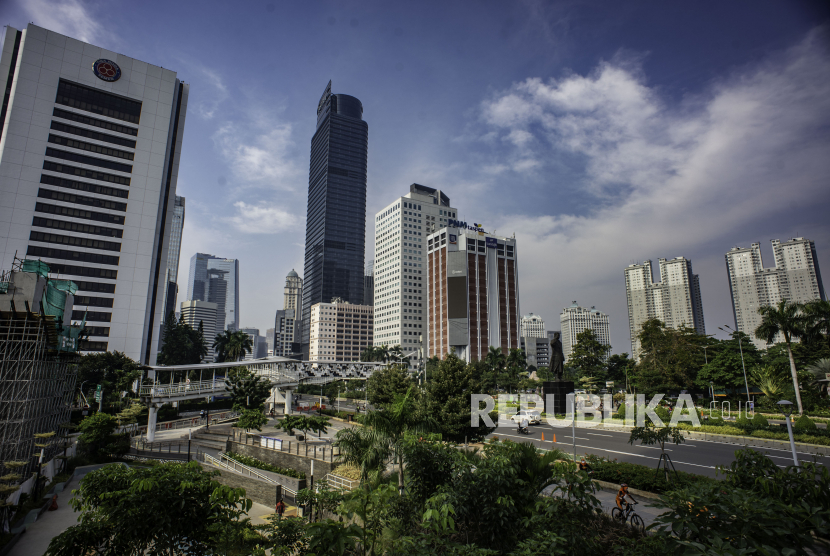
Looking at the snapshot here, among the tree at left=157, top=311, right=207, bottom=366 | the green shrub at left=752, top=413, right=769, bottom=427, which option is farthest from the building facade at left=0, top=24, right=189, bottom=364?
the green shrub at left=752, top=413, right=769, bottom=427

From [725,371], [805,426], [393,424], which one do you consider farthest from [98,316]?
[725,371]

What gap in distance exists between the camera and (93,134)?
7650cm

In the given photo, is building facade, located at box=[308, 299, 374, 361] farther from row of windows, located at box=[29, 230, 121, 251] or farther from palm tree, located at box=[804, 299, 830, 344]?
palm tree, located at box=[804, 299, 830, 344]

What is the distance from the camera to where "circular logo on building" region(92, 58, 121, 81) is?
78625 mm

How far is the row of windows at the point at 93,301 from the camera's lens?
6994cm

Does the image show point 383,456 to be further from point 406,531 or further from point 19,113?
point 19,113

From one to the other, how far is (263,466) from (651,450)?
25259 millimetres

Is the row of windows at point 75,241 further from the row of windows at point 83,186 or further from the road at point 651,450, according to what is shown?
the road at point 651,450

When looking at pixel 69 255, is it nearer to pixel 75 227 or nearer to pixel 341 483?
pixel 75 227

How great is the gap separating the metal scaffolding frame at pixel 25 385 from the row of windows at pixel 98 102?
67.3m

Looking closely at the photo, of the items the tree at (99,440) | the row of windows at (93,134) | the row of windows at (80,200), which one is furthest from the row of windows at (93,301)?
the tree at (99,440)

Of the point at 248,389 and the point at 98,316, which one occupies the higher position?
the point at 98,316

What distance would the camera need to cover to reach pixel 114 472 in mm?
7676

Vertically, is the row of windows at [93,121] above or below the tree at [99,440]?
above
